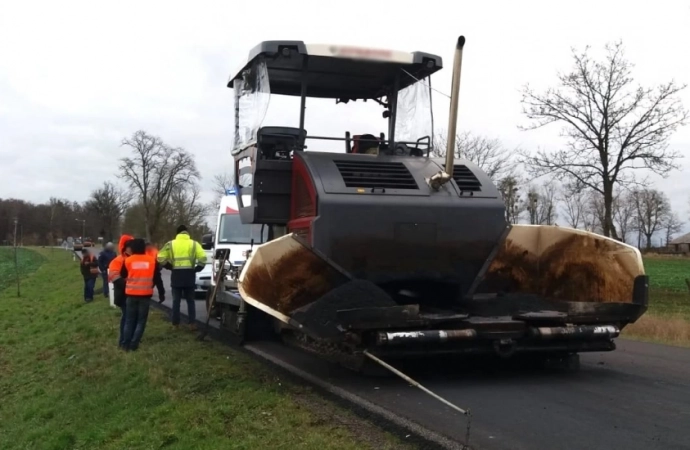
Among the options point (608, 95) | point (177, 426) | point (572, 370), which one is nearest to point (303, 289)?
point (177, 426)

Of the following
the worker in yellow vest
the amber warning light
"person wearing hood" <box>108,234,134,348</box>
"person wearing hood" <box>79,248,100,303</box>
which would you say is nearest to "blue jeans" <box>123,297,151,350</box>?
"person wearing hood" <box>108,234,134,348</box>

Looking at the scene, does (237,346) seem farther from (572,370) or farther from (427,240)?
(572,370)

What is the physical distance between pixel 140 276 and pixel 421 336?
16.4 ft

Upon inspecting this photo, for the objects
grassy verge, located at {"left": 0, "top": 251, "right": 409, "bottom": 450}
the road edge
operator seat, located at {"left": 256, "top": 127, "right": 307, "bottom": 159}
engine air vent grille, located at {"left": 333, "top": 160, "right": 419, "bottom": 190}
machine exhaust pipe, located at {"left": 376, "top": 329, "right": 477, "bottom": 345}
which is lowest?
grassy verge, located at {"left": 0, "top": 251, "right": 409, "bottom": 450}

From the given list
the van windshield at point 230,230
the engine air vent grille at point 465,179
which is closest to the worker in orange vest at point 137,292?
the engine air vent grille at point 465,179

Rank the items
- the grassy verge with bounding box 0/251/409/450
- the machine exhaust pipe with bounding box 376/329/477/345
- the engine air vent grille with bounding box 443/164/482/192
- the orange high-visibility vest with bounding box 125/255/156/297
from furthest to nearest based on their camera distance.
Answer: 1. the orange high-visibility vest with bounding box 125/255/156/297
2. the engine air vent grille with bounding box 443/164/482/192
3. the machine exhaust pipe with bounding box 376/329/477/345
4. the grassy verge with bounding box 0/251/409/450

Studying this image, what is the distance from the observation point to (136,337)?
33.1ft

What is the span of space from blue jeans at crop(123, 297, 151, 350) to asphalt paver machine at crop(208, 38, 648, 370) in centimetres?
157

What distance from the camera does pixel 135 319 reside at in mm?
10078

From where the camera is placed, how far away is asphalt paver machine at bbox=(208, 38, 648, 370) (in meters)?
6.67

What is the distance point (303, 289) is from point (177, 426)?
180 centimetres

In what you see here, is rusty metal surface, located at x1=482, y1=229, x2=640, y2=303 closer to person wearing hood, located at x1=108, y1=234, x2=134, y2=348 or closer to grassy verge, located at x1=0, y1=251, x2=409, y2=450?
grassy verge, located at x1=0, y1=251, x2=409, y2=450

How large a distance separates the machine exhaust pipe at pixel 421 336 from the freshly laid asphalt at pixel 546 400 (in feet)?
1.57

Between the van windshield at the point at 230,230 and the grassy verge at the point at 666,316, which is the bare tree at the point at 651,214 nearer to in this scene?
the grassy verge at the point at 666,316
